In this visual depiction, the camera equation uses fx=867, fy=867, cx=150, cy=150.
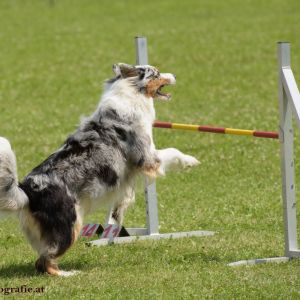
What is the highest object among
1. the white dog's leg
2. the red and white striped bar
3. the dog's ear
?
the dog's ear

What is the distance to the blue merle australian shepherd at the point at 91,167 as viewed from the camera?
7.40 m

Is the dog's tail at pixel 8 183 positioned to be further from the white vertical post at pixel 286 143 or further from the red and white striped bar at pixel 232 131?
the white vertical post at pixel 286 143

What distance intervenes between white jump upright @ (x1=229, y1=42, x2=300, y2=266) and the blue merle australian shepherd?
3.44 ft

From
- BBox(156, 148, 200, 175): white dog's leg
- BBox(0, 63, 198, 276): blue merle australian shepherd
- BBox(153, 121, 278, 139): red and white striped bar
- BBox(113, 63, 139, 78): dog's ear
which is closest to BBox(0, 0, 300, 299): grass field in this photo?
A: BBox(0, 63, 198, 276): blue merle australian shepherd

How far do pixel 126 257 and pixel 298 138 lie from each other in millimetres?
6837

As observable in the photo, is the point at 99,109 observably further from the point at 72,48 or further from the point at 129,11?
the point at 129,11

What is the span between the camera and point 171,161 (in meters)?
8.20

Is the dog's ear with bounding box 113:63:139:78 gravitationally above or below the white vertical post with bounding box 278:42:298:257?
above

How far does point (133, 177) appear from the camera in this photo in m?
8.02

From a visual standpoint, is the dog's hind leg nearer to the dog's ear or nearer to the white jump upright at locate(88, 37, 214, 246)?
the white jump upright at locate(88, 37, 214, 246)

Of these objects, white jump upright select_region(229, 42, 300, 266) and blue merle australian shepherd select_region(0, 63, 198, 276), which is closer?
blue merle australian shepherd select_region(0, 63, 198, 276)

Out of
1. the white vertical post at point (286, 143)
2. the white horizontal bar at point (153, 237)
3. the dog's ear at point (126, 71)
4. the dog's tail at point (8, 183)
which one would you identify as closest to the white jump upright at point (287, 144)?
the white vertical post at point (286, 143)

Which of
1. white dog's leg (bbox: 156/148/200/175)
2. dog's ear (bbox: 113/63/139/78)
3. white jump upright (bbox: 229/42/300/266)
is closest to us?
white jump upright (bbox: 229/42/300/266)

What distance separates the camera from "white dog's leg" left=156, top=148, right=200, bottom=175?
809 cm
